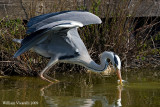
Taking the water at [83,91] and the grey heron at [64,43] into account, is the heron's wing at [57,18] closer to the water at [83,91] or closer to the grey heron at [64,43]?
the grey heron at [64,43]

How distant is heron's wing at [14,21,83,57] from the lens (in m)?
5.83

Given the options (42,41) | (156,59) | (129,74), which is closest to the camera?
(42,41)

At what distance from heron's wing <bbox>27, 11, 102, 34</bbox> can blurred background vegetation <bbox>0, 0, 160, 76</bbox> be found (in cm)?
92

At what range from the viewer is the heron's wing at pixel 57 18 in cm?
602

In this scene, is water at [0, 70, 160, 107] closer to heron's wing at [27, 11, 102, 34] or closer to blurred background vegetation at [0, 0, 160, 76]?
blurred background vegetation at [0, 0, 160, 76]

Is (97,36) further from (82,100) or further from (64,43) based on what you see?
(82,100)

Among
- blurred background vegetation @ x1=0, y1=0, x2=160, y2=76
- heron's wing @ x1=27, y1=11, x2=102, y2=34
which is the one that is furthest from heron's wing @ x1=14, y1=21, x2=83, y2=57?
blurred background vegetation @ x1=0, y1=0, x2=160, y2=76

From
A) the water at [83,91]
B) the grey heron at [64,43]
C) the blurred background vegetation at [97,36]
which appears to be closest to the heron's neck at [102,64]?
the grey heron at [64,43]

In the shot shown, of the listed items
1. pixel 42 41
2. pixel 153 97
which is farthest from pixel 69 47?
pixel 153 97

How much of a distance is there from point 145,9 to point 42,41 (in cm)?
300

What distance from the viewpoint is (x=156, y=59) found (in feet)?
27.0

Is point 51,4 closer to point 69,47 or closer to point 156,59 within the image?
point 69,47

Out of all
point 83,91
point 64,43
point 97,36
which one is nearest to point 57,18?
point 64,43

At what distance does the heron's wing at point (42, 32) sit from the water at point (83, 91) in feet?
2.00
